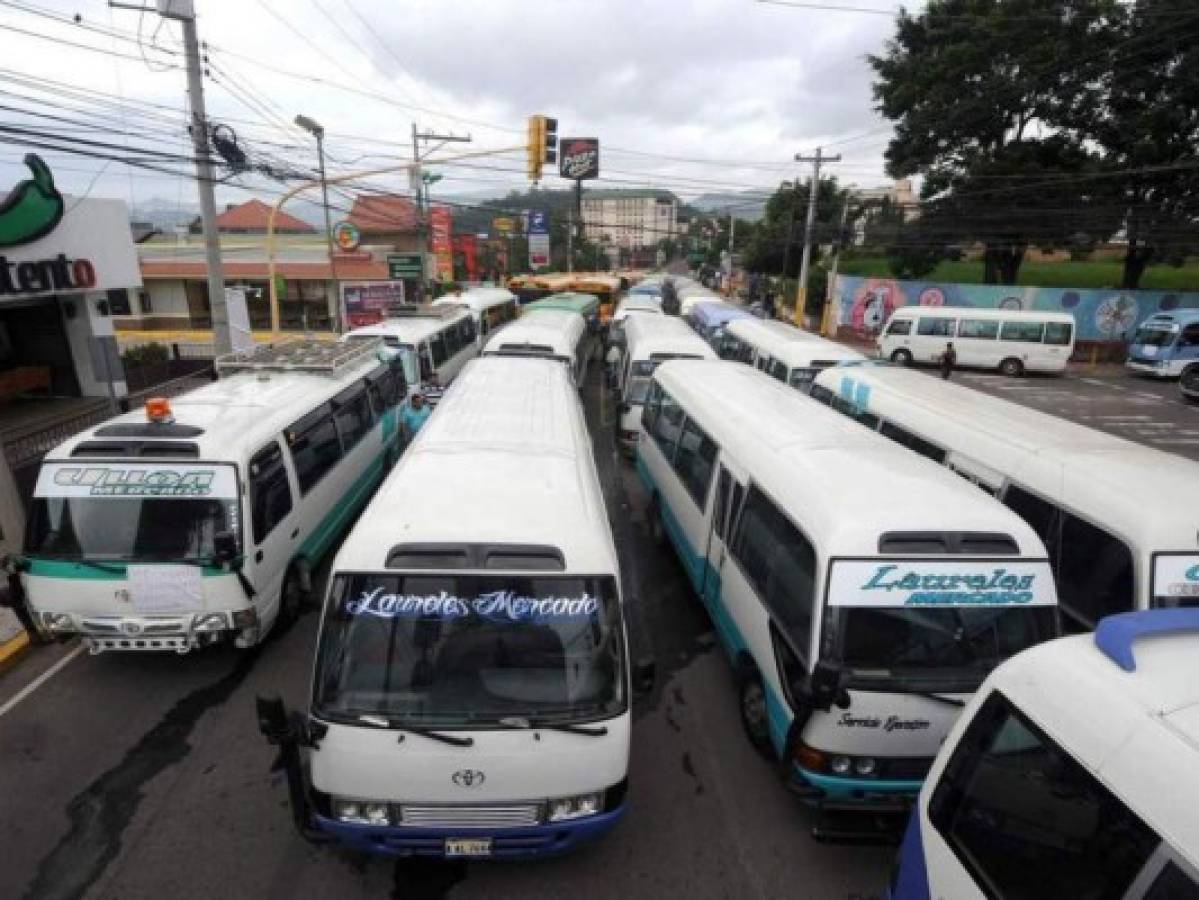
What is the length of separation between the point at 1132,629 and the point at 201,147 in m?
15.0

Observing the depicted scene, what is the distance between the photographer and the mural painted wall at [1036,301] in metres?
29.8

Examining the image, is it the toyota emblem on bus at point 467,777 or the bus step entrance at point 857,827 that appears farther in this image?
the bus step entrance at point 857,827

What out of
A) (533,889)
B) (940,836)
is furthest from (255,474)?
(940,836)

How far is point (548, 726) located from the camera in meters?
4.09

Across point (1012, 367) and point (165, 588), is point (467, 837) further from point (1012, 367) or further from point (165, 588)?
point (1012, 367)

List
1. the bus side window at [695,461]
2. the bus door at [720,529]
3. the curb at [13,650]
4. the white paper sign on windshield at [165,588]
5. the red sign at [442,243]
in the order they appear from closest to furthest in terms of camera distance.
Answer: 1. the white paper sign on windshield at [165,588]
2. the bus door at [720,529]
3. the curb at [13,650]
4. the bus side window at [695,461]
5. the red sign at [442,243]

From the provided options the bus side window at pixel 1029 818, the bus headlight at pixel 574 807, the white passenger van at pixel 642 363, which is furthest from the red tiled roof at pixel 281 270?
the bus side window at pixel 1029 818

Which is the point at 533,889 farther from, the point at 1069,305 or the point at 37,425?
the point at 1069,305

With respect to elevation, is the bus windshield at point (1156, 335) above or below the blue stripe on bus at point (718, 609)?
above

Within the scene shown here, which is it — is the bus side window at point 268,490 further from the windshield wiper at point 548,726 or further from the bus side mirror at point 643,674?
the bus side mirror at point 643,674

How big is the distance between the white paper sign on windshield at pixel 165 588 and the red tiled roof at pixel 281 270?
31422 mm

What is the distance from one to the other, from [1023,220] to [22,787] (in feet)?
122

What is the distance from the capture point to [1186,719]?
233 cm

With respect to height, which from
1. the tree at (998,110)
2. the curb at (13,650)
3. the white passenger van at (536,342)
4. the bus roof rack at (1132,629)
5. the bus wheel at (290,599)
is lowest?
the curb at (13,650)
